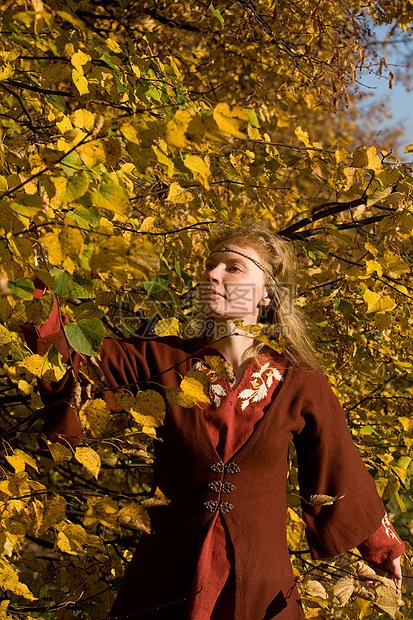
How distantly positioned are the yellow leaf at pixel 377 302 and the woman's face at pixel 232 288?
13.2 inches

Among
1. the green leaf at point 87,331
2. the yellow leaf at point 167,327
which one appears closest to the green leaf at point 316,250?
the yellow leaf at point 167,327

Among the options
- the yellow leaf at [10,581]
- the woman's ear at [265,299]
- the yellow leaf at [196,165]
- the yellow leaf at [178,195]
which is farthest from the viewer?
the woman's ear at [265,299]

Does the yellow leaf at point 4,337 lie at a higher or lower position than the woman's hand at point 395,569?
higher

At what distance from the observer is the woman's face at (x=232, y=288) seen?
5.19 feet

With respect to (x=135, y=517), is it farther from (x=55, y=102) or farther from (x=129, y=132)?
(x=55, y=102)

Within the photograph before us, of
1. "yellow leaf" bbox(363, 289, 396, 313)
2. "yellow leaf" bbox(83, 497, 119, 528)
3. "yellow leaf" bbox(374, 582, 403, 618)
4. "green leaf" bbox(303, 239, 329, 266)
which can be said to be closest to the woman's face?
"green leaf" bbox(303, 239, 329, 266)

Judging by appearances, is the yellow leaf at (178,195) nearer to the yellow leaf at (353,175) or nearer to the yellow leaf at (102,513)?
the yellow leaf at (353,175)

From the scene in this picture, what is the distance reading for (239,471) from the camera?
1.50 m

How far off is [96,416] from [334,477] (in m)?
0.82

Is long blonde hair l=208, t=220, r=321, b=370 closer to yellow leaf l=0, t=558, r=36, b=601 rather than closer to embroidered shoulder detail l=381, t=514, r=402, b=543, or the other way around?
embroidered shoulder detail l=381, t=514, r=402, b=543

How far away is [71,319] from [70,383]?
27cm

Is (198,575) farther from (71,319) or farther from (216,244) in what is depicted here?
(216,244)

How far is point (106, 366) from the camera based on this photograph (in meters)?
1.46

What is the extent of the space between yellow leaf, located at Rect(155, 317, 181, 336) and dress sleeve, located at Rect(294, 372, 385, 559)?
0.39 metres
